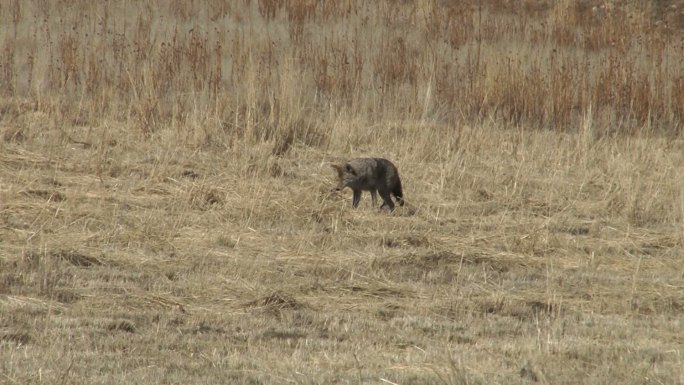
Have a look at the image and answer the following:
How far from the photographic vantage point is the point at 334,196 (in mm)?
10562

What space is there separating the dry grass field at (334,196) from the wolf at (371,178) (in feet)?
0.83

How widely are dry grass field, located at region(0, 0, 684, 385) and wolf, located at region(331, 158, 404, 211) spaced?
Result: 252mm

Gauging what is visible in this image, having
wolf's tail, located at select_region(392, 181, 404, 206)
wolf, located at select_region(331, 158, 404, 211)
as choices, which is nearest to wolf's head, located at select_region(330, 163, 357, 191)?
wolf, located at select_region(331, 158, 404, 211)

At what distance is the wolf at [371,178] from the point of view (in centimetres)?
1022

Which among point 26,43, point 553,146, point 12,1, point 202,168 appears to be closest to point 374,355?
point 202,168

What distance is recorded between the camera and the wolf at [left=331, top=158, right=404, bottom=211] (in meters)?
10.2

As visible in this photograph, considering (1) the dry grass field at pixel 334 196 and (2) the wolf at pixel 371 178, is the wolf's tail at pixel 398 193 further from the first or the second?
(1) the dry grass field at pixel 334 196

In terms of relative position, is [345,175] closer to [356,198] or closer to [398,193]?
[356,198]

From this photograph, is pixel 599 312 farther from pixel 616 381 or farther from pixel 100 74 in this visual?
pixel 100 74

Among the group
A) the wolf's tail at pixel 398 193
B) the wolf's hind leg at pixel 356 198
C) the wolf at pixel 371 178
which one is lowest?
the wolf's hind leg at pixel 356 198

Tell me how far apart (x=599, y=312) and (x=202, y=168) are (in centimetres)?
524

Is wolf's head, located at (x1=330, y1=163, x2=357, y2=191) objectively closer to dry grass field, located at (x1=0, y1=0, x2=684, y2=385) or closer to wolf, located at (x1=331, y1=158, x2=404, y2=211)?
wolf, located at (x1=331, y1=158, x2=404, y2=211)

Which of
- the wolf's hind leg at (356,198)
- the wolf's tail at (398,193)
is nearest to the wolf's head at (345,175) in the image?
the wolf's hind leg at (356,198)

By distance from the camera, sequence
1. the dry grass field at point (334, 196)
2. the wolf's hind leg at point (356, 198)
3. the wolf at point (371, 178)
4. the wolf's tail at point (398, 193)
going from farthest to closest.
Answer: the wolf's hind leg at point (356, 198) < the wolf's tail at point (398, 193) < the wolf at point (371, 178) < the dry grass field at point (334, 196)
